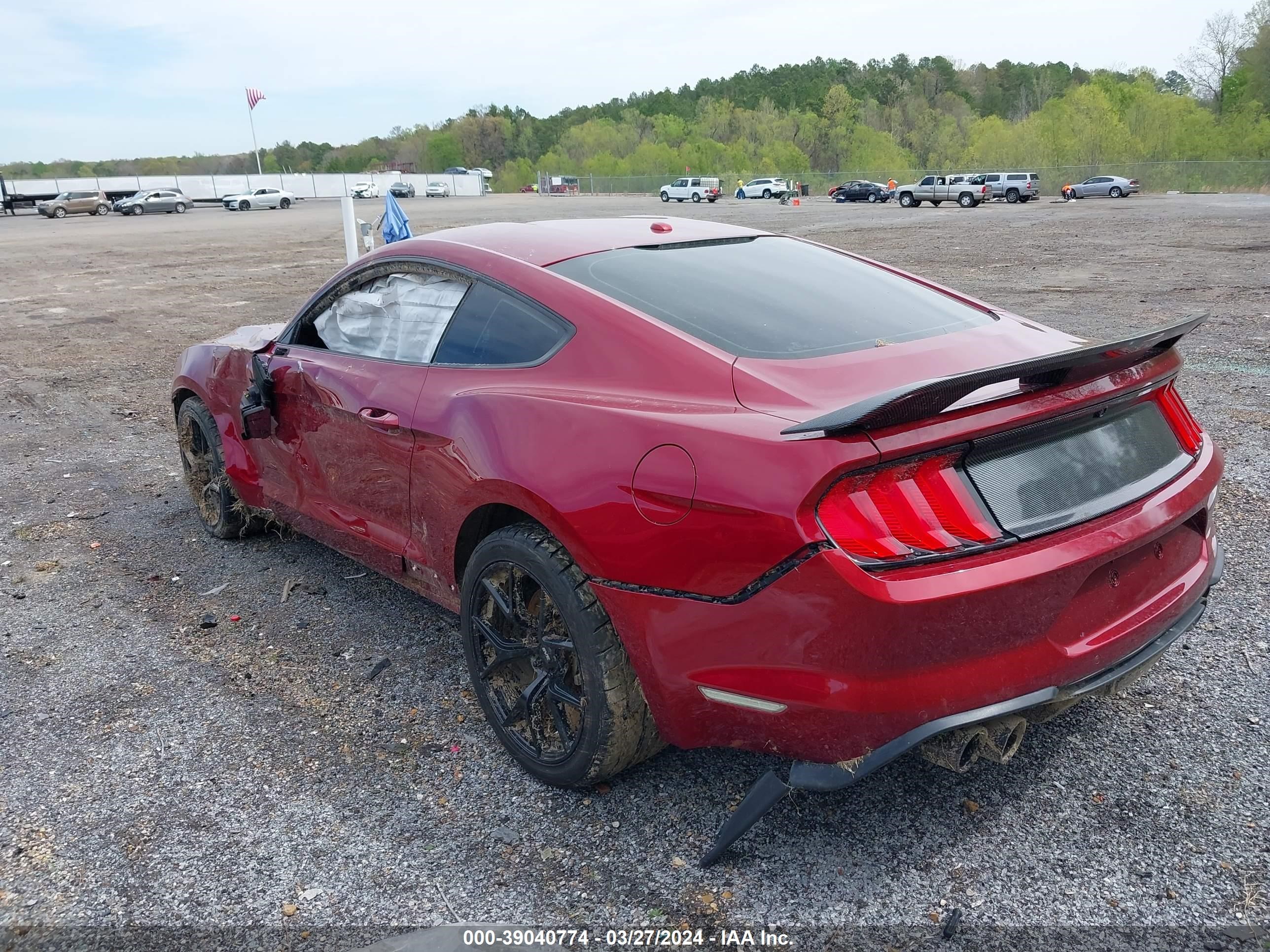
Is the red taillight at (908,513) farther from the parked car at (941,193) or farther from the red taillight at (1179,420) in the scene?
the parked car at (941,193)

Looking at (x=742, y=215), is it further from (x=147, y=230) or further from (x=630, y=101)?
(x=630, y=101)

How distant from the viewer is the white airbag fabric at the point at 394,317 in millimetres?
3416

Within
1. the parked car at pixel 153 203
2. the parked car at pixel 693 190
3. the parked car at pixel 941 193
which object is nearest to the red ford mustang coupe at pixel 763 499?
the parked car at pixel 941 193

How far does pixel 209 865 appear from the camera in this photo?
8.50 feet

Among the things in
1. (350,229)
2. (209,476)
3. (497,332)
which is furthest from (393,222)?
(497,332)

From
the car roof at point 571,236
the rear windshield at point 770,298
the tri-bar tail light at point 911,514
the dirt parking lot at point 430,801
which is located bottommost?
the dirt parking lot at point 430,801

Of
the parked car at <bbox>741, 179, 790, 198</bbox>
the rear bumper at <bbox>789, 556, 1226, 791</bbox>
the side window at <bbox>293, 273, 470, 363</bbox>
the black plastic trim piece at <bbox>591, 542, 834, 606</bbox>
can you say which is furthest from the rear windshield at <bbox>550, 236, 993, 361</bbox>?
the parked car at <bbox>741, 179, 790, 198</bbox>

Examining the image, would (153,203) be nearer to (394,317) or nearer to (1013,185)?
A: (1013,185)

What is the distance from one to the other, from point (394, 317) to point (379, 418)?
47 cm

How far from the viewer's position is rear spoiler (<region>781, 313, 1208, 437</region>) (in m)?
2.07

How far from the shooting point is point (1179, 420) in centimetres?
283

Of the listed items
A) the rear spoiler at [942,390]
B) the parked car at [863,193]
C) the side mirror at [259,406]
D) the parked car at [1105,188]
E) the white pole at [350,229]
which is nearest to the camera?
the rear spoiler at [942,390]

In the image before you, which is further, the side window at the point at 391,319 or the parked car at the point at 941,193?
the parked car at the point at 941,193

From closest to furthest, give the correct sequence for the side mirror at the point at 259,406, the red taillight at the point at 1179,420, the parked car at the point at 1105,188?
the red taillight at the point at 1179,420, the side mirror at the point at 259,406, the parked car at the point at 1105,188
